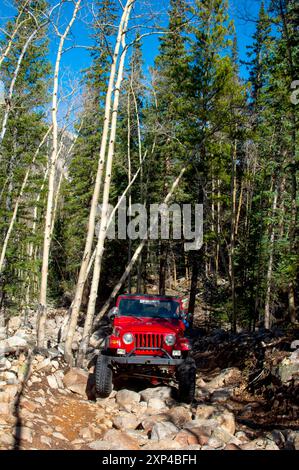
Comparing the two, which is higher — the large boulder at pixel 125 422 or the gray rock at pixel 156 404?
the large boulder at pixel 125 422

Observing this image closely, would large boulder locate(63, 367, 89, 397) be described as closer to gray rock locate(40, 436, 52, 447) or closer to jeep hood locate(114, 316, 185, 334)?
jeep hood locate(114, 316, 185, 334)

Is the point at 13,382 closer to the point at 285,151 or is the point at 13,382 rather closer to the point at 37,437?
the point at 37,437

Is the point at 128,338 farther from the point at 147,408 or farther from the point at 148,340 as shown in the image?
the point at 147,408

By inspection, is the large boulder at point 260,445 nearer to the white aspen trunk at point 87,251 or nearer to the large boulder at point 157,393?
the large boulder at point 157,393

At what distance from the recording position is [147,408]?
7.27m

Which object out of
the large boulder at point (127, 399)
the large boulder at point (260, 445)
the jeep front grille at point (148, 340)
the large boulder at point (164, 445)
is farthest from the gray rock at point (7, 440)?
the jeep front grille at point (148, 340)

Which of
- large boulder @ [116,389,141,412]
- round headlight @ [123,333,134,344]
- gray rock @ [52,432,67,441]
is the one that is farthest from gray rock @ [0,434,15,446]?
round headlight @ [123,333,134,344]

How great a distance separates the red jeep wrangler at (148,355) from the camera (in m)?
7.46

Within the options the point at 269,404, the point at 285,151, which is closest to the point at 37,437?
the point at 269,404

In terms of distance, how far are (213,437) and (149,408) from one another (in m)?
1.92

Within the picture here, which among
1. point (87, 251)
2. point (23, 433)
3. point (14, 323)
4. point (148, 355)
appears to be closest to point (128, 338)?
point (148, 355)

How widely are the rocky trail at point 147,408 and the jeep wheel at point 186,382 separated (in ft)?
0.60

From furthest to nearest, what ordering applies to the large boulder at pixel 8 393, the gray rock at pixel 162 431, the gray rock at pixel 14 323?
the gray rock at pixel 14 323 < the large boulder at pixel 8 393 < the gray rock at pixel 162 431
